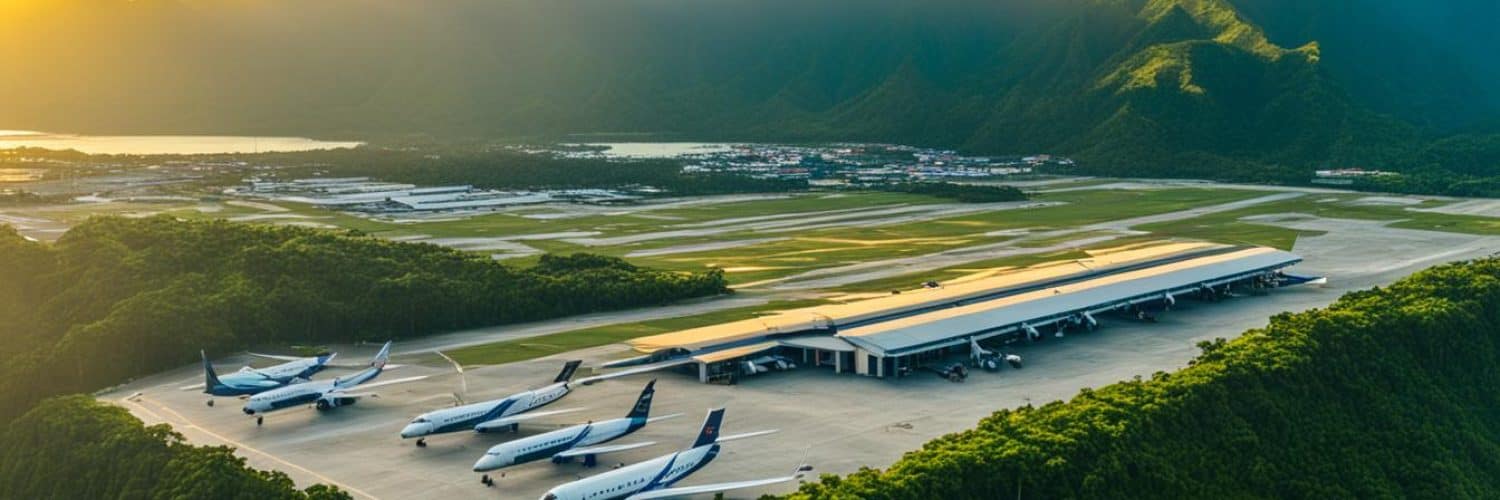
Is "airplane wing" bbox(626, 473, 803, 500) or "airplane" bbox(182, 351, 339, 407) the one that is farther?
"airplane" bbox(182, 351, 339, 407)

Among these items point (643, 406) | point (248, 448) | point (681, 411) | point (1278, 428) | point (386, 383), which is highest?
point (643, 406)

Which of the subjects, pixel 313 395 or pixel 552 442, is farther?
pixel 313 395

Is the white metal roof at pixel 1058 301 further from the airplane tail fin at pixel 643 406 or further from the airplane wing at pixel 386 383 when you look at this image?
the airplane wing at pixel 386 383

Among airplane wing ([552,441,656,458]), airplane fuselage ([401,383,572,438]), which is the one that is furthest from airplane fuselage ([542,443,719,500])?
→ airplane fuselage ([401,383,572,438])

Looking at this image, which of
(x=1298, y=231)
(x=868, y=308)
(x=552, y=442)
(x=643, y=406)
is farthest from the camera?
(x=1298, y=231)

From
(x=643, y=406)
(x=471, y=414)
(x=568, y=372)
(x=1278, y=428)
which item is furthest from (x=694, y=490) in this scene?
(x=1278, y=428)

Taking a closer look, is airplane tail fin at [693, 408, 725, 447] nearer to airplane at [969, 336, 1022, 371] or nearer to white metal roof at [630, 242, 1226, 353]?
white metal roof at [630, 242, 1226, 353]

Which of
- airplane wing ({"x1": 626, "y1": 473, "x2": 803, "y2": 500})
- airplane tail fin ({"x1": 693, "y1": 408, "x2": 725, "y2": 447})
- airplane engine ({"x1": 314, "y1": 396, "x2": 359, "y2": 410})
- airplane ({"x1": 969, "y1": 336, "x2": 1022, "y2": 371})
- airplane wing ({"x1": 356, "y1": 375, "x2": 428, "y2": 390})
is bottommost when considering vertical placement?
airplane wing ({"x1": 626, "y1": 473, "x2": 803, "y2": 500})

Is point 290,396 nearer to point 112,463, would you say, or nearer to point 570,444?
point 112,463


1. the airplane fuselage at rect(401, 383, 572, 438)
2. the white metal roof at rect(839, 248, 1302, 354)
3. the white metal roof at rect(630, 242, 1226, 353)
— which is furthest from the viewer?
the white metal roof at rect(630, 242, 1226, 353)
